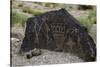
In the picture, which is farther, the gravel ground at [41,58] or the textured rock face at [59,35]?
the textured rock face at [59,35]

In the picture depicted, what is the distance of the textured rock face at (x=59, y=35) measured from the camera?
2.22 meters

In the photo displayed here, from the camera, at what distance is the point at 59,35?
2.33 metres

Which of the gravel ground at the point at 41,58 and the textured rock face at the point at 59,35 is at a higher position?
the textured rock face at the point at 59,35

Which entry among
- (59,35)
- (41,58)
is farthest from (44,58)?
(59,35)

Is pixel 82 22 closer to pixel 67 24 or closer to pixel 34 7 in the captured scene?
pixel 67 24

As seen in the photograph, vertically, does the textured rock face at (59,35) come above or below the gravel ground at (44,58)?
above

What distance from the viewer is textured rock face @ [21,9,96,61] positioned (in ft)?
7.27

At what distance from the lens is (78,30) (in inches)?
96.0

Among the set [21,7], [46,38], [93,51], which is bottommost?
[93,51]

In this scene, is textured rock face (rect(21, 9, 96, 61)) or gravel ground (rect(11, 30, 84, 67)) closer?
gravel ground (rect(11, 30, 84, 67))

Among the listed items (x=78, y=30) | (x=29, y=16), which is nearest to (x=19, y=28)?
(x=29, y=16)
